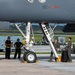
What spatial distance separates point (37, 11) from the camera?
67.6ft

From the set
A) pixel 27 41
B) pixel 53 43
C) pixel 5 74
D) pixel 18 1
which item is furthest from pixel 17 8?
pixel 5 74

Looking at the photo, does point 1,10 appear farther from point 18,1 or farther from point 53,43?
point 53,43

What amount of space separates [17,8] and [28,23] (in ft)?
4.28

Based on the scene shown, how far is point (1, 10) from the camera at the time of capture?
20203 millimetres

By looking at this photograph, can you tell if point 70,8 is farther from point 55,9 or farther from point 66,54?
point 66,54

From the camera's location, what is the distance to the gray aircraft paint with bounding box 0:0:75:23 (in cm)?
2030

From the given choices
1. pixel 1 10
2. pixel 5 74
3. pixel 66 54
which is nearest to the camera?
pixel 5 74

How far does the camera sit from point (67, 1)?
2077cm

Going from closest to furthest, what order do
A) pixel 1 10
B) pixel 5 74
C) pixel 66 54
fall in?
pixel 5 74 < pixel 1 10 < pixel 66 54

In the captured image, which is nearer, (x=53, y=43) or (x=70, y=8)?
(x=70, y=8)

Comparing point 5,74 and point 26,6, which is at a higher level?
point 26,6

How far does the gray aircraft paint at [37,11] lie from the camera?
20297mm

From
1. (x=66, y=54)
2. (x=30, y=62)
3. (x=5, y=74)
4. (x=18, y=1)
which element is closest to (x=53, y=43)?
(x=66, y=54)

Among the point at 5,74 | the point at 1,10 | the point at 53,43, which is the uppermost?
the point at 1,10
